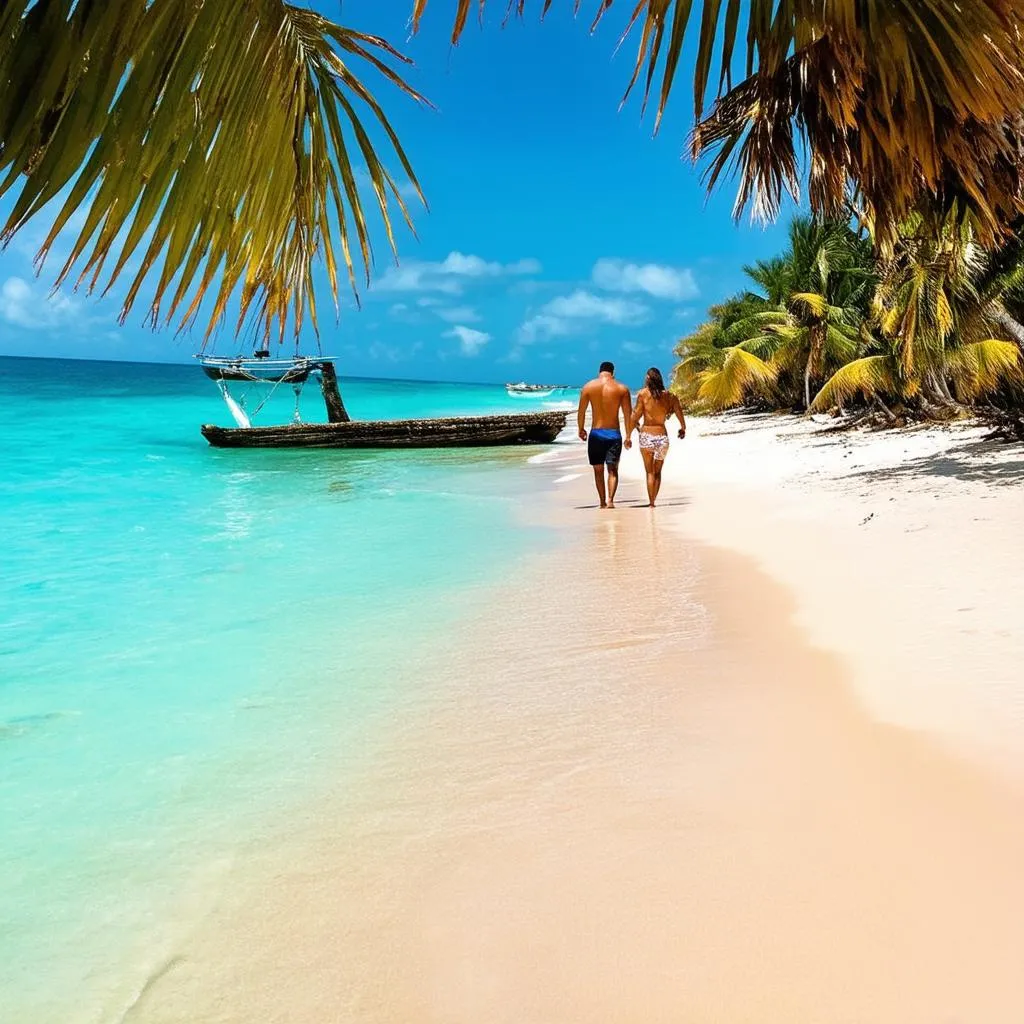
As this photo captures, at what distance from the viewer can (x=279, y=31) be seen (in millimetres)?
1806

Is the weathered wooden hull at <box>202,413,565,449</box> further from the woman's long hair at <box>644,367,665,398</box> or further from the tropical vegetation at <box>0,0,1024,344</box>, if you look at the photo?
the tropical vegetation at <box>0,0,1024,344</box>

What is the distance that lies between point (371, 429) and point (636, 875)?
23.3m

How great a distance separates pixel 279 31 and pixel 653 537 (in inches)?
285

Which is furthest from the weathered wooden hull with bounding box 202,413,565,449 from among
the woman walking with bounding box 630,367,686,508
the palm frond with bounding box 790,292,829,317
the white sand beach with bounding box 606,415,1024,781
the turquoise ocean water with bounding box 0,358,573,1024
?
the woman walking with bounding box 630,367,686,508

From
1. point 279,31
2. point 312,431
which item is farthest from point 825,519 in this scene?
point 312,431

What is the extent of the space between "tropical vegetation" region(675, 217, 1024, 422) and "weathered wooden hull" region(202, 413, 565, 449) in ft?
18.1

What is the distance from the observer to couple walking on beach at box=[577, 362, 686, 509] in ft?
34.1

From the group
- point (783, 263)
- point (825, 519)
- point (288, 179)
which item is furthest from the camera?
point (783, 263)

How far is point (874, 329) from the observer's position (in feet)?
63.6

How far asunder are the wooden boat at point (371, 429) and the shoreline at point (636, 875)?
819 inches

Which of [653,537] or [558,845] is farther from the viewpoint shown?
[653,537]

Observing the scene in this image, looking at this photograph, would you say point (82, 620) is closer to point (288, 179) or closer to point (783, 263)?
point (288, 179)

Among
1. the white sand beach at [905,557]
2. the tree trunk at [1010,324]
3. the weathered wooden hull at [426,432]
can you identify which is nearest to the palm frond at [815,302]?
the weathered wooden hull at [426,432]

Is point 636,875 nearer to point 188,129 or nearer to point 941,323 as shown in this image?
point 188,129
